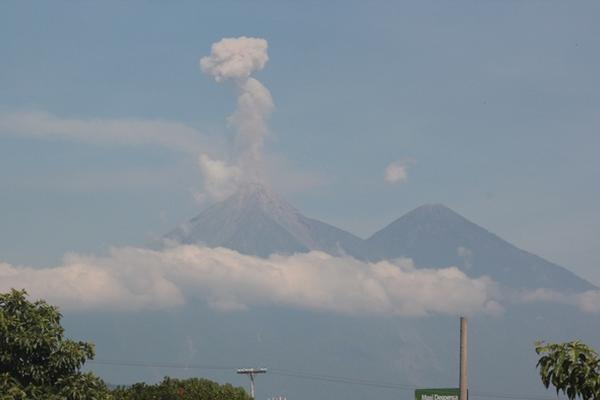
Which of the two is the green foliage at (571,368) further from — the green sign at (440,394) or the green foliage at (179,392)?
the green foliage at (179,392)

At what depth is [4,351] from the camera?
4119 cm

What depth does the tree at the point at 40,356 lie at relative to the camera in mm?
40969

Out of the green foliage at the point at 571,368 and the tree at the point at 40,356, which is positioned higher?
the tree at the point at 40,356

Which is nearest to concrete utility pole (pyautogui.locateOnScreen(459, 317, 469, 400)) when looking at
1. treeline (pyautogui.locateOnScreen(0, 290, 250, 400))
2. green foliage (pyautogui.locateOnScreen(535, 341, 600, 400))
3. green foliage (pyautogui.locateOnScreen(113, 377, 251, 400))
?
green foliage (pyautogui.locateOnScreen(535, 341, 600, 400))

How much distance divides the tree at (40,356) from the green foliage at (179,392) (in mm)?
26437

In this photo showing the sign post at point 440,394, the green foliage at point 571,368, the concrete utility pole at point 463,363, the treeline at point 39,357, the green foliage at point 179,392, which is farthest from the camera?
the green foliage at point 179,392

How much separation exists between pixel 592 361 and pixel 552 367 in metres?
0.78

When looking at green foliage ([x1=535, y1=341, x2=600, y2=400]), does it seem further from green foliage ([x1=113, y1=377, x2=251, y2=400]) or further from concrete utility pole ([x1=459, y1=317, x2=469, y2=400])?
green foliage ([x1=113, y1=377, x2=251, y2=400])

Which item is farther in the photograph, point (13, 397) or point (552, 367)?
point (13, 397)

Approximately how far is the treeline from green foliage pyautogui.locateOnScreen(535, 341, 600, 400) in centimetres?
2267

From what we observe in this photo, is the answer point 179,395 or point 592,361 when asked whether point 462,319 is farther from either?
point 179,395

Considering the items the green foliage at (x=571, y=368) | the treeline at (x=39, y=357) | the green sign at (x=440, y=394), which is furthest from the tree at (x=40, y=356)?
the green foliage at (x=571, y=368)

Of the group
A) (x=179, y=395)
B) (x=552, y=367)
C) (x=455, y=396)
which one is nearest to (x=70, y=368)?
(x=455, y=396)

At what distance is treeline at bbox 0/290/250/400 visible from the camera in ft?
134
